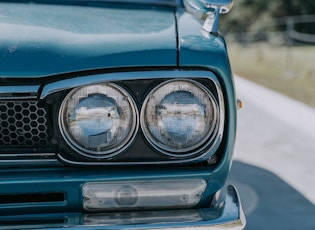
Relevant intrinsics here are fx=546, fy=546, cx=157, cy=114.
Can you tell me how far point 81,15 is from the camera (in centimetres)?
215

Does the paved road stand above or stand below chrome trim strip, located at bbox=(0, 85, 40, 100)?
below

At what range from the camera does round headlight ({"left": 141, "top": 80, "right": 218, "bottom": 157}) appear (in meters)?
1.70

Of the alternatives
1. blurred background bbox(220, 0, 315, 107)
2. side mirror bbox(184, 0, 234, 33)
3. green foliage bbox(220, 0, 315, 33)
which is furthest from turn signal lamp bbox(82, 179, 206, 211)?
green foliage bbox(220, 0, 315, 33)

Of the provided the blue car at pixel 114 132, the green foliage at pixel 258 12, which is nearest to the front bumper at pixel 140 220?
the blue car at pixel 114 132

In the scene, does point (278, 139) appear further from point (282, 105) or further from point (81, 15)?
point (81, 15)

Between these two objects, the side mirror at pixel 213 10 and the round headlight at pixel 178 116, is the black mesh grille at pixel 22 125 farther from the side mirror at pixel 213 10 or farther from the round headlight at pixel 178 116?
the side mirror at pixel 213 10

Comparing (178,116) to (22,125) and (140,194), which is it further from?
(22,125)

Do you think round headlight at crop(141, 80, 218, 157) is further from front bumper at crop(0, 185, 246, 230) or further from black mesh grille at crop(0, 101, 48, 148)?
black mesh grille at crop(0, 101, 48, 148)

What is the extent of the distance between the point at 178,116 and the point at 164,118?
1.7 inches

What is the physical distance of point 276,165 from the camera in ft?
14.3

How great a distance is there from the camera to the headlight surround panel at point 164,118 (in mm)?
1676

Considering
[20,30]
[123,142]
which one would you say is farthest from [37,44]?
[123,142]

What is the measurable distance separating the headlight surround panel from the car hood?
7 centimetres

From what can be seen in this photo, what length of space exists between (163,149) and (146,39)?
0.36 meters
